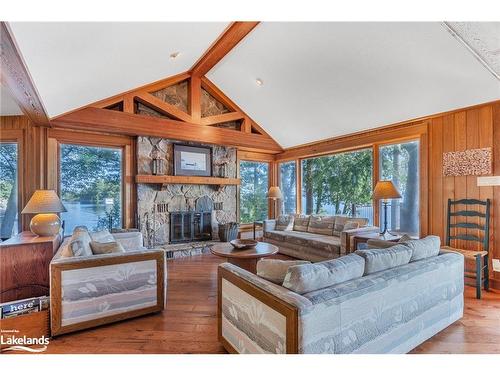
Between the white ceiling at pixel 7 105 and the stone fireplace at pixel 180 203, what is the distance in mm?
1760

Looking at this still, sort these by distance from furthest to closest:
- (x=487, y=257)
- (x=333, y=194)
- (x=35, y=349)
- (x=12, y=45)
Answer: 1. (x=333, y=194)
2. (x=487, y=257)
3. (x=35, y=349)
4. (x=12, y=45)

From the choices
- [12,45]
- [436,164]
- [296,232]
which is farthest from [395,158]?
[12,45]

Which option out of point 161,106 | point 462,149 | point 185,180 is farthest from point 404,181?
point 161,106

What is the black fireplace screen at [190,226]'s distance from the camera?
Answer: 5.23 meters

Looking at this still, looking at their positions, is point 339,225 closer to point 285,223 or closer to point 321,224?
point 321,224

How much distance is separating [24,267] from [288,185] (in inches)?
214

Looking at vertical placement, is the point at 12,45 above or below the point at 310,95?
below

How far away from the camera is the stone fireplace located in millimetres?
4902

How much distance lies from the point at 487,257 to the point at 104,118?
6057 mm

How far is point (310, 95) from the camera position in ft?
15.1

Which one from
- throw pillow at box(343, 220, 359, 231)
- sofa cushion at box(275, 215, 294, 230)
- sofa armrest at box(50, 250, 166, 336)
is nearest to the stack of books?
sofa armrest at box(50, 250, 166, 336)

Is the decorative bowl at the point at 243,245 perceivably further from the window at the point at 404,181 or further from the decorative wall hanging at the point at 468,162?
the decorative wall hanging at the point at 468,162

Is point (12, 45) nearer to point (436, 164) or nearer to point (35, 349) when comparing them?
point (35, 349)

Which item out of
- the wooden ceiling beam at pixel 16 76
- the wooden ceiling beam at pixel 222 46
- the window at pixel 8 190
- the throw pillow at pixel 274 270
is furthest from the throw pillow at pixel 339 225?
the window at pixel 8 190
